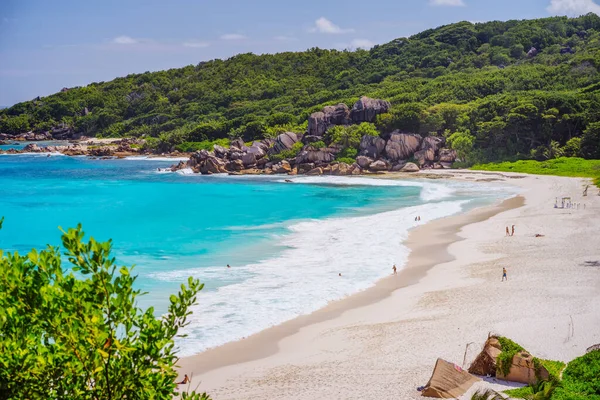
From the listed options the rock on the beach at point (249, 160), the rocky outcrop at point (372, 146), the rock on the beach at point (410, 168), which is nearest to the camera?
the rock on the beach at point (410, 168)

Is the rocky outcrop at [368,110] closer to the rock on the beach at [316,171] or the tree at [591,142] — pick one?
the rock on the beach at [316,171]

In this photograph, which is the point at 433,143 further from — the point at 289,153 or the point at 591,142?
the point at 289,153

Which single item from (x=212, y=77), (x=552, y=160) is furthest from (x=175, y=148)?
(x=552, y=160)

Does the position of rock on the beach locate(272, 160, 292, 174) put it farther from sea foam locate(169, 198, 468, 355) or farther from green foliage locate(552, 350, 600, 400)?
green foliage locate(552, 350, 600, 400)

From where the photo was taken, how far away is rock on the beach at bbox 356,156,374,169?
92000 mm

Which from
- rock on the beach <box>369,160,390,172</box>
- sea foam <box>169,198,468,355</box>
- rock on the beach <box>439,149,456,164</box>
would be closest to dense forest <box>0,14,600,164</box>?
rock on the beach <box>439,149,456,164</box>

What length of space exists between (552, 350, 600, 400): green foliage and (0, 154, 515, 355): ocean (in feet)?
41.4

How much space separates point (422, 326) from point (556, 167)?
2367 inches

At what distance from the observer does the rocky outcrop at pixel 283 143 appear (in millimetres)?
99812

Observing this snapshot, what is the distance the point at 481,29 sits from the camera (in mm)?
169375

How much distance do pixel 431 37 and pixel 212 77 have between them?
71.7 m

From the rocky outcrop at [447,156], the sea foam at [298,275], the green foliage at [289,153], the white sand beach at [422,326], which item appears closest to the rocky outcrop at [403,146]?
the rocky outcrop at [447,156]

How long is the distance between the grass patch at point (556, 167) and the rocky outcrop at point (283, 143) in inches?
1230

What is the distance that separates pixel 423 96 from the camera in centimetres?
11356
